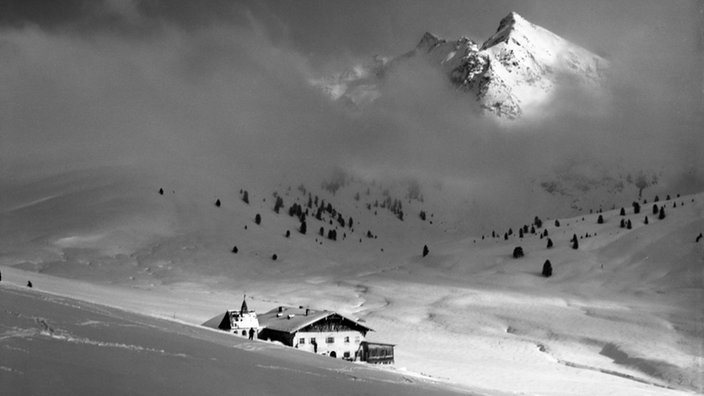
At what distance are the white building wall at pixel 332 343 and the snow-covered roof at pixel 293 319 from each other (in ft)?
2.80

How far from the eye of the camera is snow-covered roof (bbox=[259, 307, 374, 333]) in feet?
175

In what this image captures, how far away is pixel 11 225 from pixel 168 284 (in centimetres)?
6195

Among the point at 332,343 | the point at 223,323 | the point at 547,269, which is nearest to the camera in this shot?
the point at 223,323

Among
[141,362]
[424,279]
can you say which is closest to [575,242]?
[424,279]

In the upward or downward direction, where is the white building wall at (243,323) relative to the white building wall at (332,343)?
upward

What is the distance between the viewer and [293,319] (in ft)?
185

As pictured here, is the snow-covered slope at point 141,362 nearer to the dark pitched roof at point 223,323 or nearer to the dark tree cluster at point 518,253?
the dark pitched roof at point 223,323

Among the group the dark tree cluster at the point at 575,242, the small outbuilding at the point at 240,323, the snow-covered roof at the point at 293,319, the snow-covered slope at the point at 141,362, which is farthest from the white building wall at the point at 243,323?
the dark tree cluster at the point at 575,242

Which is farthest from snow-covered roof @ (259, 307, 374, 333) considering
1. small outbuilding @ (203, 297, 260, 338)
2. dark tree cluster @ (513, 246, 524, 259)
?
dark tree cluster @ (513, 246, 524, 259)

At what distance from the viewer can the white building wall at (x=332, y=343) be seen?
5350cm

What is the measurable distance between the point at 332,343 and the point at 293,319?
4.31m

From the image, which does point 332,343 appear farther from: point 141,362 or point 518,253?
point 518,253

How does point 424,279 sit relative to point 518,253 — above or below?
below

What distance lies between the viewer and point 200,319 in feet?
222
